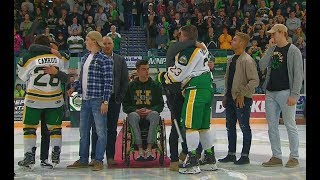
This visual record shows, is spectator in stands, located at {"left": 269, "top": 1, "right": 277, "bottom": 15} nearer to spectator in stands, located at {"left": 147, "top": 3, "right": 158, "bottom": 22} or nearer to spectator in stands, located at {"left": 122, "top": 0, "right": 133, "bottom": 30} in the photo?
spectator in stands, located at {"left": 147, "top": 3, "right": 158, "bottom": 22}

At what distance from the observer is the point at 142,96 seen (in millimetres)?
6402

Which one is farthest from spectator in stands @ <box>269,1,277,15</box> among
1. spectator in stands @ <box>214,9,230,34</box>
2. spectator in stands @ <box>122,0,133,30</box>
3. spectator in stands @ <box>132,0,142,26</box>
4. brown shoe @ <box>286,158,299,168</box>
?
brown shoe @ <box>286,158,299,168</box>

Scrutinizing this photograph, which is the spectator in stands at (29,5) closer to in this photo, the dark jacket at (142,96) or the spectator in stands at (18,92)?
the spectator in stands at (18,92)

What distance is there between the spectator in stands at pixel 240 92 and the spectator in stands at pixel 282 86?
0.20 metres

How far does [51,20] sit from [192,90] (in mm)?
11837

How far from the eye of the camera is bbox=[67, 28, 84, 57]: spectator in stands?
14.6 meters

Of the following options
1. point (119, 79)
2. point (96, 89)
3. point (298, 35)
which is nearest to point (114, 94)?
point (119, 79)

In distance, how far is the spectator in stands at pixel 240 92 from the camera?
20.4 ft

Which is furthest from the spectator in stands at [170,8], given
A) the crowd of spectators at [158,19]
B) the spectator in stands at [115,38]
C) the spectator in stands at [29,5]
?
the spectator in stands at [29,5]

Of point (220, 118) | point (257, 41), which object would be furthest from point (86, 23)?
Result: point (220, 118)
